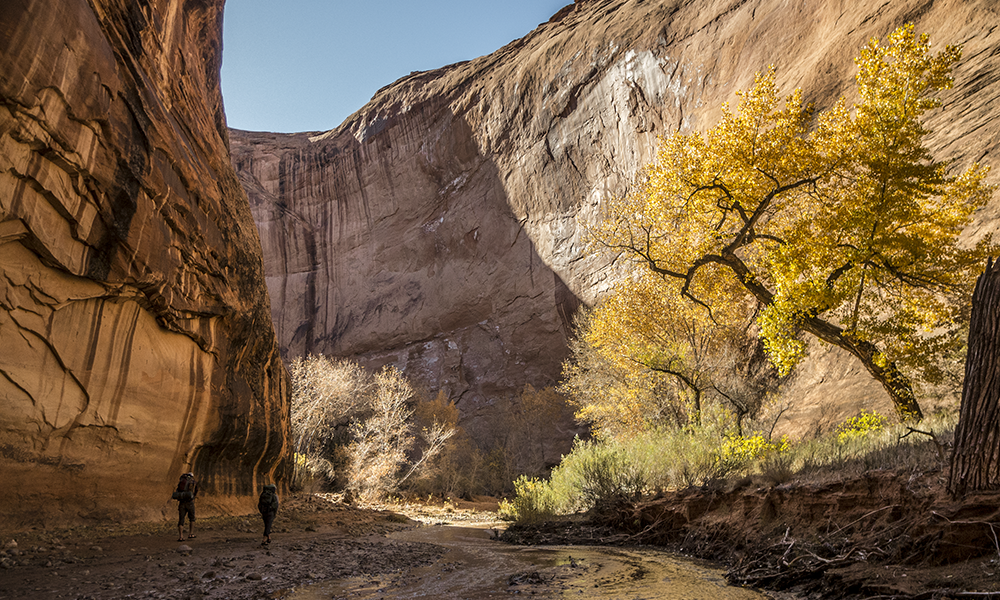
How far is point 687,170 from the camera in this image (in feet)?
37.8

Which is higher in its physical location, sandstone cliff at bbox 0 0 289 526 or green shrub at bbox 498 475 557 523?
sandstone cliff at bbox 0 0 289 526

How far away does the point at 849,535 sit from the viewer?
19.9ft

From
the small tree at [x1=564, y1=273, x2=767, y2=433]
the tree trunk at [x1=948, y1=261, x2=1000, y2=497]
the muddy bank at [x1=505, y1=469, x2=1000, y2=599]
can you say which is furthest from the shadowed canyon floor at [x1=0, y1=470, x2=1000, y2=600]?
the small tree at [x1=564, y1=273, x2=767, y2=433]

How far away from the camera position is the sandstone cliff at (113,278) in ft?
23.2

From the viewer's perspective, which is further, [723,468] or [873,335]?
[723,468]

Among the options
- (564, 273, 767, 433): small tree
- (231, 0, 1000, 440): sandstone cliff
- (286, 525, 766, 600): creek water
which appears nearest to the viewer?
(286, 525, 766, 600): creek water

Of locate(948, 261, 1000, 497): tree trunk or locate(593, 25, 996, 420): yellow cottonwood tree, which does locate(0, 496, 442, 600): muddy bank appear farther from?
locate(593, 25, 996, 420): yellow cottonwood tree

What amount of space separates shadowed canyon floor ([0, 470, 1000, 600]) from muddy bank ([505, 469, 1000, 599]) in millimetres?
17

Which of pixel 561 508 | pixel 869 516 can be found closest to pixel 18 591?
pixel 869 516

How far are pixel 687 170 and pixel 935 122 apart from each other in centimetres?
929

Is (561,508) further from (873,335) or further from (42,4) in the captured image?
(42,4)

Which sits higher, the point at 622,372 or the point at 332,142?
the point at 332,142

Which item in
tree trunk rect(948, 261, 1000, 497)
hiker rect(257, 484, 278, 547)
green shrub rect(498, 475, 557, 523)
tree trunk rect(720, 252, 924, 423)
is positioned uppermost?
tree trunk rect(720, 252, 924, 423)

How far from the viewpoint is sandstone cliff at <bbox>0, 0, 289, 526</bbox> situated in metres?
7.06
